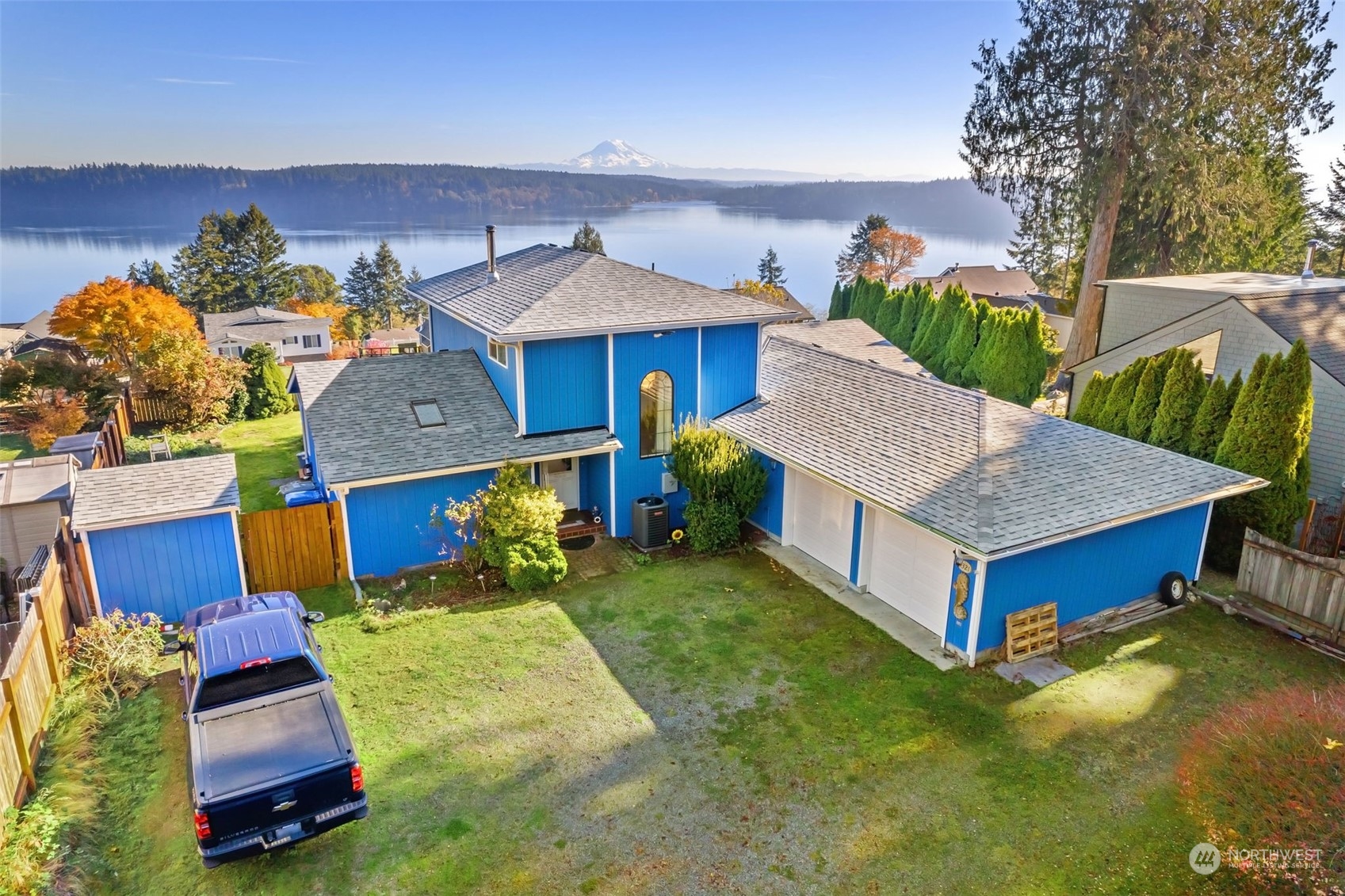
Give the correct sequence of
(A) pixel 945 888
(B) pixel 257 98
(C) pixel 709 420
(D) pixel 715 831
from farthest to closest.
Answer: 1. (B) pixel 257 98
2. (C) pixel 709 420
3. (D) pixel 715 831
4. (A) pixel 945 888

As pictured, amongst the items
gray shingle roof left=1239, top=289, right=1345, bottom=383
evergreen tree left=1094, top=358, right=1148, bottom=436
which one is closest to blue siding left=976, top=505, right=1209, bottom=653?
evergreen tree left=1094, top=358, right=1148, bottom=436

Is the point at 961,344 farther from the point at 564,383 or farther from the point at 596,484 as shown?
the point at 564,383

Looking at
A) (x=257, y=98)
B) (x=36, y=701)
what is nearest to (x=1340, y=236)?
(x=36, y=701)

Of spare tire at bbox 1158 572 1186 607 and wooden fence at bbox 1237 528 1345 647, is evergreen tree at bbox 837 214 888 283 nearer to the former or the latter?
wooden fence at bbox 1237 528 1345 647

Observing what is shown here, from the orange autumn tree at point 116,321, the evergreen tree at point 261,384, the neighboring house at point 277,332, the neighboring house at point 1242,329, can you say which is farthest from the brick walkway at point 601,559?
the neighboring house at point 277,332

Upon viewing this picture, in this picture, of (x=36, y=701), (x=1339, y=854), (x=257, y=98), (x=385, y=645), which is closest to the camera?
(x=1339, y=854)

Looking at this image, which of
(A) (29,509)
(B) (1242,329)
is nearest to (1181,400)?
(B) (1242,329)

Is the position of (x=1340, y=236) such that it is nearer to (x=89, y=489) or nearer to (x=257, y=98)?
(x=89, y=489)

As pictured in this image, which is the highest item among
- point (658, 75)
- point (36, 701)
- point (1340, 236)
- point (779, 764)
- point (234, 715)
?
point (658, 75)
